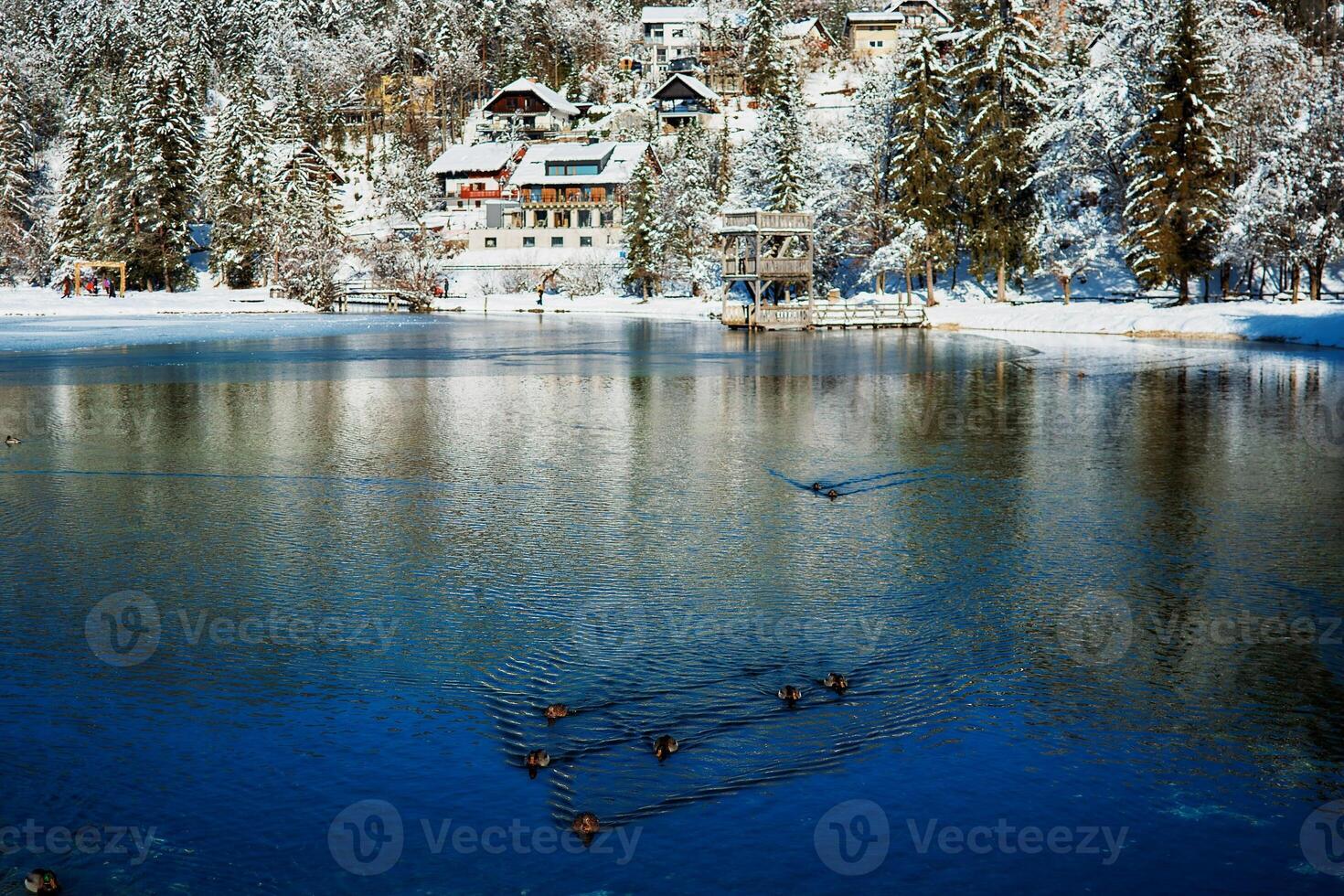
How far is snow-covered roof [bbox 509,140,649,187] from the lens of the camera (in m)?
110

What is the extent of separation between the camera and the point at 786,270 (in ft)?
200

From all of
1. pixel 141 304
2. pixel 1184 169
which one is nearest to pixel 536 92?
pixel 141 304

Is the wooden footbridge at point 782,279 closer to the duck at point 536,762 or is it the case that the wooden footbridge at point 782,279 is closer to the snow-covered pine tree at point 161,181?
the snow-covered pine tree at point 161,181

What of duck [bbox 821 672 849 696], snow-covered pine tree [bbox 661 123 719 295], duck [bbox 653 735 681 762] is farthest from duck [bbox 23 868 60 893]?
snow-covered pine tree [bbox 661 123 719 295]

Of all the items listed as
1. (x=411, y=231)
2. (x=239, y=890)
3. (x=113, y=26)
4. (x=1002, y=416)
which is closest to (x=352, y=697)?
(x=239, y=890)

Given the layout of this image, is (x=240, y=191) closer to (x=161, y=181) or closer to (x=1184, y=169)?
(x=161, y=181)

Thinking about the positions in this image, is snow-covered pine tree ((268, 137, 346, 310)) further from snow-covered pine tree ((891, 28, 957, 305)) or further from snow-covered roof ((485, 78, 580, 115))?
snow-covered pine tree ((891, 28, 957, 305))

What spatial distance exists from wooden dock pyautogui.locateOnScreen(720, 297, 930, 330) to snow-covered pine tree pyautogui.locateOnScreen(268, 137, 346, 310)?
3679 centimetres

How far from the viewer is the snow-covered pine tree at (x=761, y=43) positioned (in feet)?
409

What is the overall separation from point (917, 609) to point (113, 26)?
6534 inches

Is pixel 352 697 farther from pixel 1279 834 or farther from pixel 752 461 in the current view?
pixel 752 461

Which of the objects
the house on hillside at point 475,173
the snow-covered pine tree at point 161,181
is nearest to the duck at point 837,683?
the snow-covered pine tree at point 161,181

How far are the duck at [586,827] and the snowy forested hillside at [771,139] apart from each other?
169 feet

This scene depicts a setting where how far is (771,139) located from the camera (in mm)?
81000
